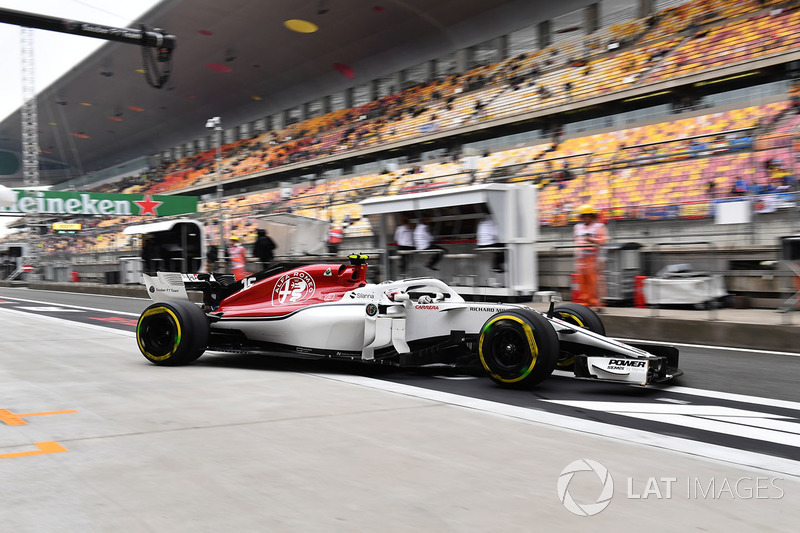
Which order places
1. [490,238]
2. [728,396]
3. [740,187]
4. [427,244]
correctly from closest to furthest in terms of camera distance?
[728,396] < [740,187] < [490,238] < [427,244]

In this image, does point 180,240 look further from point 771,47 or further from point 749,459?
point 771,47

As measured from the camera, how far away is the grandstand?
38.4 feet

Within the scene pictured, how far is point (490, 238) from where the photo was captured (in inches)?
496

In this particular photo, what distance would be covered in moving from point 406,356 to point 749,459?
10.5 ft

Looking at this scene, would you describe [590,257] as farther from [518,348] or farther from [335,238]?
[335,238]

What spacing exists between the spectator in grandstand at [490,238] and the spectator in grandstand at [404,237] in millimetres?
1732

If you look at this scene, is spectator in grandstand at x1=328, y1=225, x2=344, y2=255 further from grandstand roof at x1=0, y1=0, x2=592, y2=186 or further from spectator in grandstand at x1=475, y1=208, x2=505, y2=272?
grandstand roof at x1=0, y1=0, x2=592, y2=186

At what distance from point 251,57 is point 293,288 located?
33644mm

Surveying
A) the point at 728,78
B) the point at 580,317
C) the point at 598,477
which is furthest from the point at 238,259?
the point at 598,477

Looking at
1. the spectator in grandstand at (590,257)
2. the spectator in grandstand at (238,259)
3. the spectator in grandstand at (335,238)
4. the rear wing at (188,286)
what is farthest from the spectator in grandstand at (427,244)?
the spectator in grandstand at (238,259)

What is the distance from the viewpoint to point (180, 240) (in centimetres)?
1497

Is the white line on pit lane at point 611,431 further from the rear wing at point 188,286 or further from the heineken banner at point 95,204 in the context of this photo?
the heineken banner at point 95,204

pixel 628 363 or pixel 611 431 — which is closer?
pixel 611 431

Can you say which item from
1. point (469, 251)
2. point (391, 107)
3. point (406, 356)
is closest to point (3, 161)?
point (391, 107)
